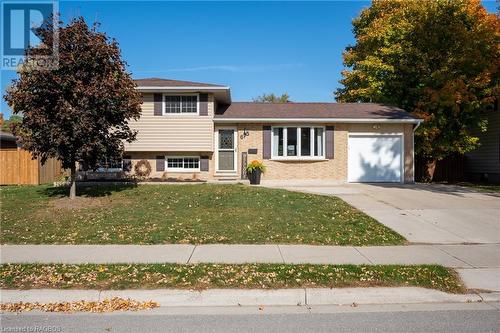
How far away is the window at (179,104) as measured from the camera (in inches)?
763

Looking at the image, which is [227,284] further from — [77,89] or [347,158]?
[347,158]

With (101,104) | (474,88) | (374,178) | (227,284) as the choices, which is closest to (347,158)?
(374,178)

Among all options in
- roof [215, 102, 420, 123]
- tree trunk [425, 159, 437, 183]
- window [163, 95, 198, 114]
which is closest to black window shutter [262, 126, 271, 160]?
roof [215, 102, 420, 123]

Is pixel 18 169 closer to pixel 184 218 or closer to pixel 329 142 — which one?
pixel 184 218

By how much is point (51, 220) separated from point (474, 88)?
20.5 meters

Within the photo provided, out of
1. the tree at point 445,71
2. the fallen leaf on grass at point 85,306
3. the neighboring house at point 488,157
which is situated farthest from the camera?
the neighboring house at point 488,157

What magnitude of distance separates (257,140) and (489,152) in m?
13.5

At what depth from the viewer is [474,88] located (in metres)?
22.0

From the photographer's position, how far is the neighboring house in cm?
2325

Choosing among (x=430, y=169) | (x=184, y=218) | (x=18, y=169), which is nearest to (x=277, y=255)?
(x=184, y=218)

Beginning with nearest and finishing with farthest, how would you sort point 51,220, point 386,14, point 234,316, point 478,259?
point 234,316
point 478,259
point 51,220
point 386,14

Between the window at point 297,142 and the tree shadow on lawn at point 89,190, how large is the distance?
6.77 m

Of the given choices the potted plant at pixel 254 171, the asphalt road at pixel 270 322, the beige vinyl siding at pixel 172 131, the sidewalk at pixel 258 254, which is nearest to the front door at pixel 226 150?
the beige vinyl siding at pixel 172 131

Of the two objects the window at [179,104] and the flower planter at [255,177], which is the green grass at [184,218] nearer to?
the flower planter at [255,177]
